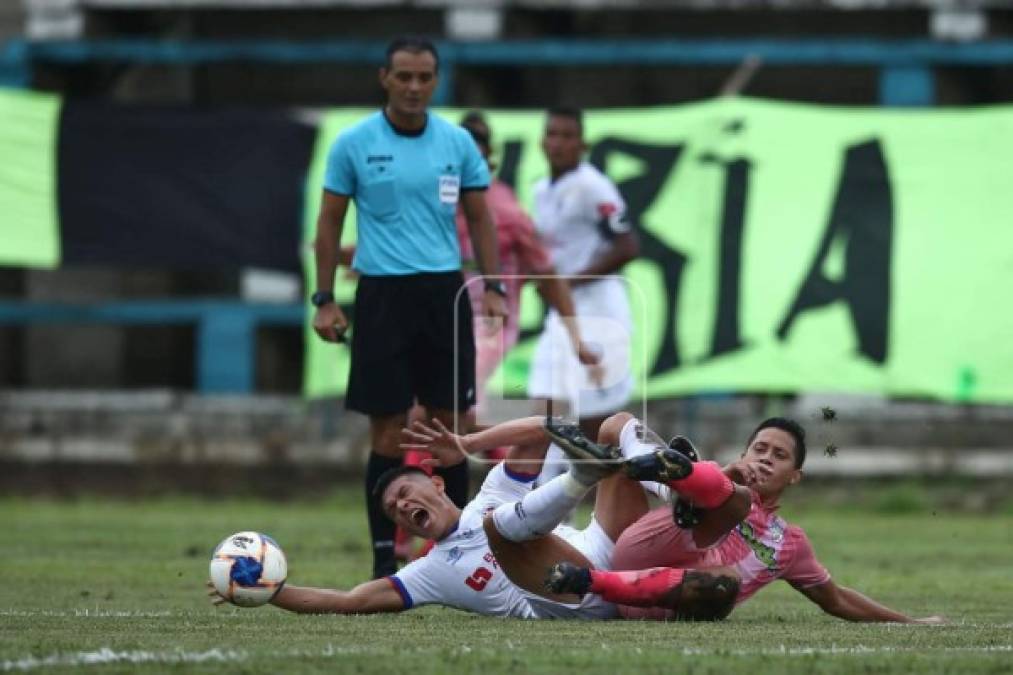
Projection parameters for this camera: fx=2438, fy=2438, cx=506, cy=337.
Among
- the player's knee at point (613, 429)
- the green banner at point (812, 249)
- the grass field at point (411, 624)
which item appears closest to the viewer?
the grass field at point (411, 624)

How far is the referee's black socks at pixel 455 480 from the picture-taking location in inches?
449

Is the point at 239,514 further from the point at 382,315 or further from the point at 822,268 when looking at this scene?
the point at 382,315

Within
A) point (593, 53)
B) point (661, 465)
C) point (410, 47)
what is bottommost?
point (661, 465)

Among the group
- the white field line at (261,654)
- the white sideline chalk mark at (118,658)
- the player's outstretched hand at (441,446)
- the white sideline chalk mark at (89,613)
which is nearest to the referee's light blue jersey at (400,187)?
the player's outstretched hand at (441,446)

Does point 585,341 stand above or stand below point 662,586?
above

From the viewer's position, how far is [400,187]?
453 inches

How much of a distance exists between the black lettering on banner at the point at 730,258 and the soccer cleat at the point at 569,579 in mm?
9584

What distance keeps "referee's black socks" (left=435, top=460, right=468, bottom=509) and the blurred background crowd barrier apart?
208 inches

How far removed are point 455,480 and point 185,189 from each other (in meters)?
9.17

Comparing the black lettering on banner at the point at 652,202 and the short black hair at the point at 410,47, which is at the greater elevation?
the short black hair at the point at 410,47

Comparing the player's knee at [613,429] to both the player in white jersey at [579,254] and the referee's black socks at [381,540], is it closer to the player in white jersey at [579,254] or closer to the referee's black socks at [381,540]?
the referee's black socks at [381,540]

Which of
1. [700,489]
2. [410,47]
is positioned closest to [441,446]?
[700,489]

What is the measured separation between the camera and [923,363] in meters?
18.5

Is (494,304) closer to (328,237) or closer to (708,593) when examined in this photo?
(328,237)
